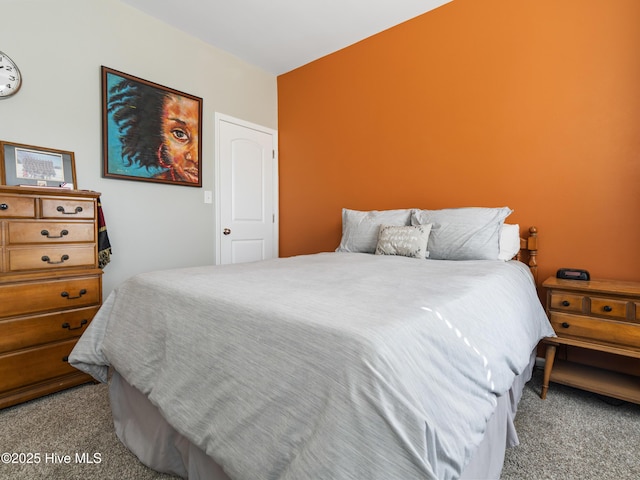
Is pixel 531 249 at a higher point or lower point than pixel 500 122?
lower

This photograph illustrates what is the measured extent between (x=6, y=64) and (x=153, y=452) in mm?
2381

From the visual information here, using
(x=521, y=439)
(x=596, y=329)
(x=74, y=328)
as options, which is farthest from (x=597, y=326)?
(x=74, y=328)

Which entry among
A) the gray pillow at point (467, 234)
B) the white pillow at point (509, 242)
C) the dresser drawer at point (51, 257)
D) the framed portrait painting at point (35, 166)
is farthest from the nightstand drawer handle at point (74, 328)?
the white pillow at point (509, 242)

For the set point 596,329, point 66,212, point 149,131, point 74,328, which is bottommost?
point 74,328

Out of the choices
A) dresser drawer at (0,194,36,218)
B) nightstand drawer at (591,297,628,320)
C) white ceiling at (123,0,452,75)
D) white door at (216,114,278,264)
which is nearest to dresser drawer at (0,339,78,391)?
dresser drawer at (0,194,36,218)

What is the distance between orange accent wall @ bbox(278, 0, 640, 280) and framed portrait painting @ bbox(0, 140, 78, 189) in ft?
6.85

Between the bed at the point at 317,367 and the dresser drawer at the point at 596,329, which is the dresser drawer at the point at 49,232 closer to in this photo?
the bed at the point at 317,367

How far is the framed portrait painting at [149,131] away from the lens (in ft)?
8.13

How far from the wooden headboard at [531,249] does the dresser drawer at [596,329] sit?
466 millimetres

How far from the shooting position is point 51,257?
1.89 m

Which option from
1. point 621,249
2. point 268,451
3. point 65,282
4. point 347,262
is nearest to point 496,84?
point 621,249

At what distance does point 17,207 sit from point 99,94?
1.12 meters

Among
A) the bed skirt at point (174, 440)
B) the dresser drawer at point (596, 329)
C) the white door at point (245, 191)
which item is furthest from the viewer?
the white door at point (245, 191)

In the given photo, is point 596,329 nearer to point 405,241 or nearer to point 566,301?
point 566,301
